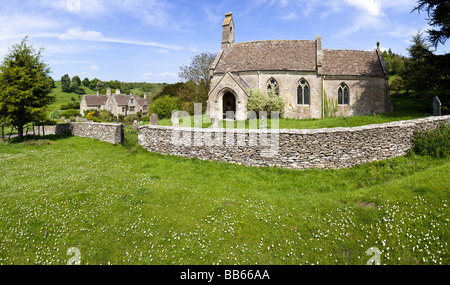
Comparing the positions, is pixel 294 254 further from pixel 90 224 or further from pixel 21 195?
pixel 21 195

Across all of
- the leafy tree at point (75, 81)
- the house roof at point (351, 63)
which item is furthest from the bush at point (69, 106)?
the house roof at point (351, 63)

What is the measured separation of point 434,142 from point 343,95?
768 inches

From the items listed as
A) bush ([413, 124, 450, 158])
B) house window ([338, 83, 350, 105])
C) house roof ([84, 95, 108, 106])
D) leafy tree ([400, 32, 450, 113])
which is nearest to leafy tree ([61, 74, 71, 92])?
house roof ([84, 95, 108, 106])

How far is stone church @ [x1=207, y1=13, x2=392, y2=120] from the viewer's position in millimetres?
29016

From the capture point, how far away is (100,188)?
34.1 feet

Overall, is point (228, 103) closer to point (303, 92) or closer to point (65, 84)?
point (303, 92)

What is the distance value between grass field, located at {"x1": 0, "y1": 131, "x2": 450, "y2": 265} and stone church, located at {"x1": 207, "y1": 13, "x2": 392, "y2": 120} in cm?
1842

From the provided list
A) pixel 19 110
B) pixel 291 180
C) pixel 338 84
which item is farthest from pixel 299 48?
pixel 19 110

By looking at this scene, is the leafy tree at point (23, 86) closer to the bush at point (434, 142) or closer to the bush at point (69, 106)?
the bush at point (434, 142)

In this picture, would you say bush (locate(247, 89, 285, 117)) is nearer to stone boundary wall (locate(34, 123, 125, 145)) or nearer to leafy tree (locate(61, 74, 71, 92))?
stone boundary wall (locate(34, 123, 125, 145))

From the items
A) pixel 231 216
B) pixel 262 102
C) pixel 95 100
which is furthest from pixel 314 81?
pixel 95 100

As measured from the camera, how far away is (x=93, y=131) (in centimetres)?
2353

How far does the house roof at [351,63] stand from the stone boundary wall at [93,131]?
25446 mm
